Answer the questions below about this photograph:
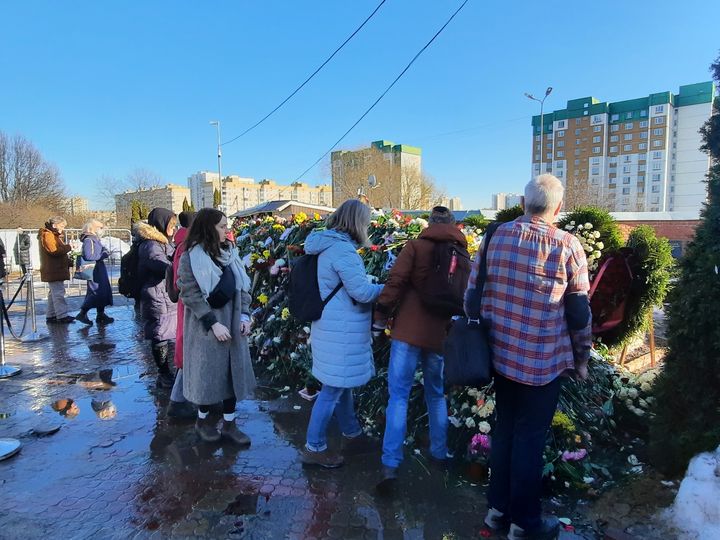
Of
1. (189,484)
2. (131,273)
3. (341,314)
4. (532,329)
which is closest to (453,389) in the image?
(341,314)

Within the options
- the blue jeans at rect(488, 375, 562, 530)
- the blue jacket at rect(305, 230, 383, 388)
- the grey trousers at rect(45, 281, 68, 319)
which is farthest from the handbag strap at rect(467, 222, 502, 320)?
the grey trousers at rect(45, 281, 68, 319)

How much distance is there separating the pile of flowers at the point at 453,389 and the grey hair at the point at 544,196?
5.25 feet

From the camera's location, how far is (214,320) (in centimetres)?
323

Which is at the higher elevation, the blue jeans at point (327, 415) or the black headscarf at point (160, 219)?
the black headscarf at point (160, 219)

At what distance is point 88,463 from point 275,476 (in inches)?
52.1

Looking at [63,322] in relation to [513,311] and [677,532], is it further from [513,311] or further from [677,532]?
[677,532]

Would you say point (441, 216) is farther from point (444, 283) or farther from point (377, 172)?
point (377, 172)

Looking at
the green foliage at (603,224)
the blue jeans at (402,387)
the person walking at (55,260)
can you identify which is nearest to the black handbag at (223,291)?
the blue jeans at (402,387)

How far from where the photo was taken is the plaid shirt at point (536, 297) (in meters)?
2.17

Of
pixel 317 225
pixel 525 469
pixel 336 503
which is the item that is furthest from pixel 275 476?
pixel 317 225

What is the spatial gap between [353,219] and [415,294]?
606 millimetres

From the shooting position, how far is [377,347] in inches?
167

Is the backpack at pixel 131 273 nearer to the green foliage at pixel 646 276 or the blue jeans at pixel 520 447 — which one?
the blue jeans at pixel 520 447

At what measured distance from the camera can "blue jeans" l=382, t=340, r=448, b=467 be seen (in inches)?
117
